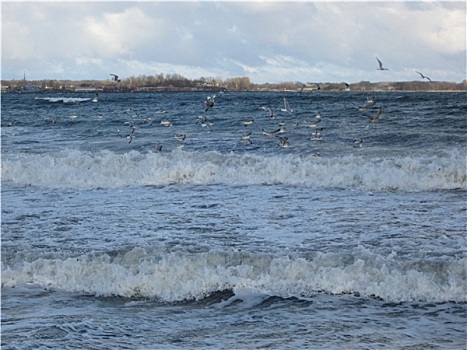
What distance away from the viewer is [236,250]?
9.63 m

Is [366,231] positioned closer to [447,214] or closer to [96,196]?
[447,214]

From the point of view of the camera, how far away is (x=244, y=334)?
6.77 metres

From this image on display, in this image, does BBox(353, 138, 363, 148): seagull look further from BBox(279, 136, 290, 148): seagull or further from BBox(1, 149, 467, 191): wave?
BBox(1, 149, 467, 191): wave

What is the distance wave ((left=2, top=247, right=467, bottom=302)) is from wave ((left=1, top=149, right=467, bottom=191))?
6.23 metres

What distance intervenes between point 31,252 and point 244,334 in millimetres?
4318

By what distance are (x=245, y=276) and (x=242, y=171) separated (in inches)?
323

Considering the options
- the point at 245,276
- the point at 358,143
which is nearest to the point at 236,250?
the point at 245,276

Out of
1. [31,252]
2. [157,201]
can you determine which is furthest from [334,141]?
[31,252]

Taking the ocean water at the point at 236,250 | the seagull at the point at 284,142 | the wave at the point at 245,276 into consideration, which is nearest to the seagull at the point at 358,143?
the ocean water at the point at 236,250

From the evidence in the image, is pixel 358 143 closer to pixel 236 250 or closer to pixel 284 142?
pixel 284 142

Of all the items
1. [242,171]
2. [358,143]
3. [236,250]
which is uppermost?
[358,143]

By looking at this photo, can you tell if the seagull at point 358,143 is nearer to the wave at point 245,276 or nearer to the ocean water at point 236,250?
the ocean water at point 236,250

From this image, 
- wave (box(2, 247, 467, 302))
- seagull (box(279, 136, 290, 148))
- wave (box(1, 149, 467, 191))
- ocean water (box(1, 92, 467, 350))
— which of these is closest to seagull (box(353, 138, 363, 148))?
ocean water (box(1, 92, 467, 350))

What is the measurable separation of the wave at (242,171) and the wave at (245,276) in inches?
245
